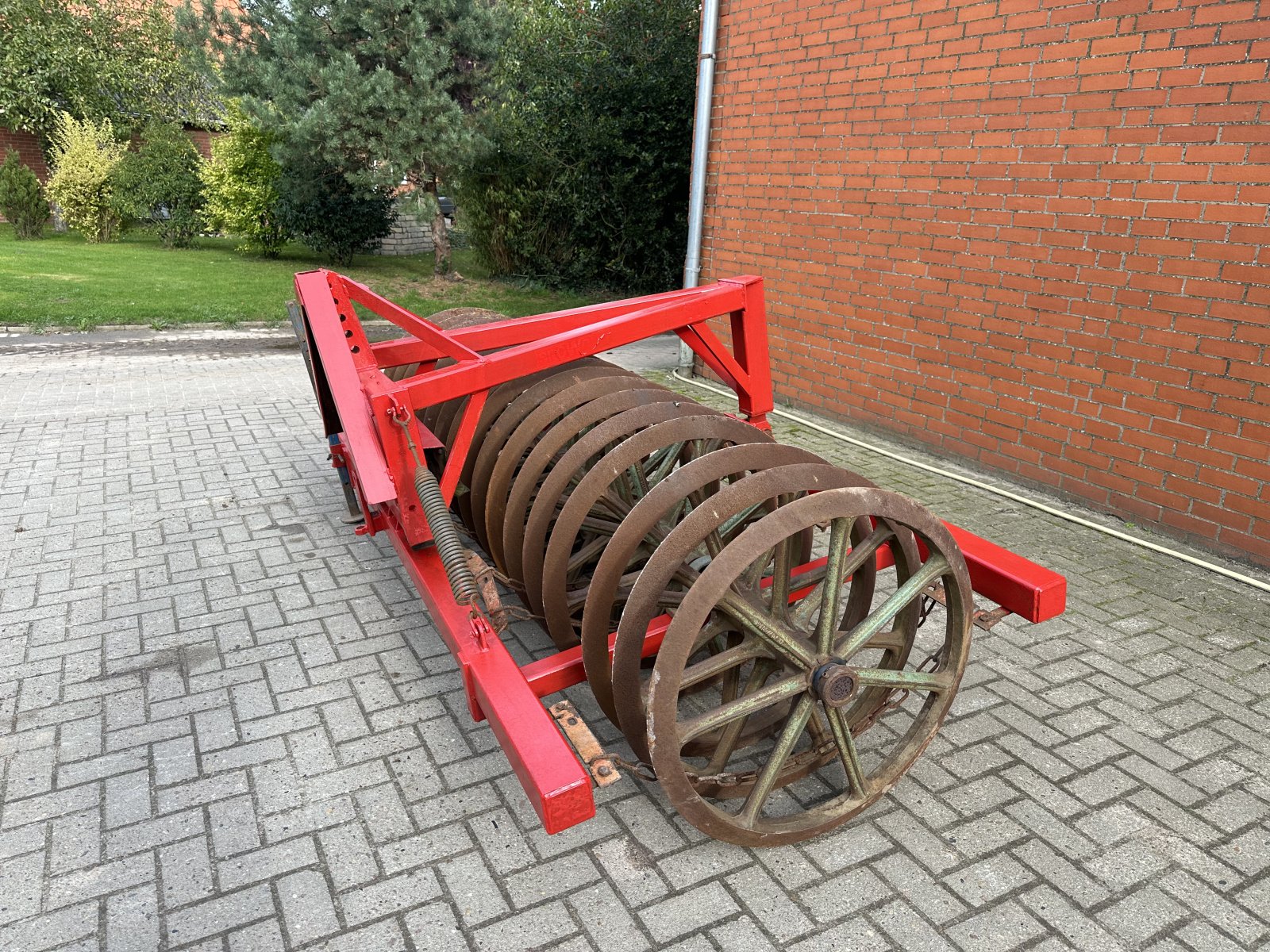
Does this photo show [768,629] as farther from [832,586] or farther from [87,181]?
[87,181]

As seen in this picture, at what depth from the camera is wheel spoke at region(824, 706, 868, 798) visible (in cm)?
226

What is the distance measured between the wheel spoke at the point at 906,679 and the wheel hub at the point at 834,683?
0.13ft

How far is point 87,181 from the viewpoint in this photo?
15.9m

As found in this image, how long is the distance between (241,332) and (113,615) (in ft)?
22.9

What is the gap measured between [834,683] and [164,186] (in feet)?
56.4

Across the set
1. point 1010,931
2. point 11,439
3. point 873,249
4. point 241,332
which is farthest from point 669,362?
point 1010,931

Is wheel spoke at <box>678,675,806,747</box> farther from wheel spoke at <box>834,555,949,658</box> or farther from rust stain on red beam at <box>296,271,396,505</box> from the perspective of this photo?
rust stain on red beam at <box>296,271,396,505</box>

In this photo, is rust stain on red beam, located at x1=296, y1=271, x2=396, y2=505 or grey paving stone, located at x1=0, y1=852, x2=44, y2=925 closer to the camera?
grey paving stone, located at x1=0, y1=852, x2=44, y2=925

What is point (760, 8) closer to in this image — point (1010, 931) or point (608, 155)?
point (608, 155)

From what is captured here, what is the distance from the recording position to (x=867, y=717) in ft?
8.68

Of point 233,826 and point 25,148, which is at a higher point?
point 25,148

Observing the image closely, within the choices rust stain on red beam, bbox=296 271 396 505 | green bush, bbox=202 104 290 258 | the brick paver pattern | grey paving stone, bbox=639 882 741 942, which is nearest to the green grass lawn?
green bush, bbox=202 104 290 258

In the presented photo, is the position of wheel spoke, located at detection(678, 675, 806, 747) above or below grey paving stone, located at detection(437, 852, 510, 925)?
above

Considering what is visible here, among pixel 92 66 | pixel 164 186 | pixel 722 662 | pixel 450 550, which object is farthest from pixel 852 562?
pixel 92 66
